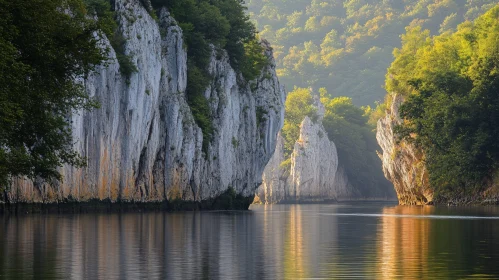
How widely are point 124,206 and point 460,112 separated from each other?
1828 inches

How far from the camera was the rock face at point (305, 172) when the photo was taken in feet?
568

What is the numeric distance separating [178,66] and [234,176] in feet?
58.5

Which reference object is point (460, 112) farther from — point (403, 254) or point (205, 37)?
point (403, 254)

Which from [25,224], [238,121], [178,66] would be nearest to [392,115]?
[238,121]

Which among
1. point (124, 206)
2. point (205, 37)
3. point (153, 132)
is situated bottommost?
point (124, 206)

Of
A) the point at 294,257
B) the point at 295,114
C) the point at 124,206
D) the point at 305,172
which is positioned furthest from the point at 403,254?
the point at 295,114

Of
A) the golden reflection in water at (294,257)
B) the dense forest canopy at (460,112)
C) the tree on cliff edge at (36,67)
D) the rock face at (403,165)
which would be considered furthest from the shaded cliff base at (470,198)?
the tree on cliff edge at (36,67)

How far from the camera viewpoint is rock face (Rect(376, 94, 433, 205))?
114 metres

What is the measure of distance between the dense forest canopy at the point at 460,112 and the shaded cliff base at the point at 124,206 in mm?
23589

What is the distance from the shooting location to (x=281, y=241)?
114ft

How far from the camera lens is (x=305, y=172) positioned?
173500mm

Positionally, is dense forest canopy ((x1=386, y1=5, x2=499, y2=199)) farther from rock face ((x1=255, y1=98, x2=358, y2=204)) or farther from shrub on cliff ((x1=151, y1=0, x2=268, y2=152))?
rock face ((x1=255, y1=98, x2=358, y2=204))

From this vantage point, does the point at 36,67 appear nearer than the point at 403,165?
Yes

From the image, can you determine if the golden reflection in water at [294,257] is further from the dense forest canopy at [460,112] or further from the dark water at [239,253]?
the dense forest canopy at [460,112]
